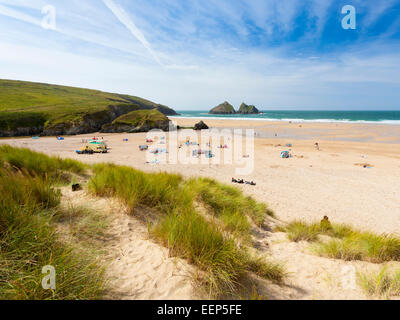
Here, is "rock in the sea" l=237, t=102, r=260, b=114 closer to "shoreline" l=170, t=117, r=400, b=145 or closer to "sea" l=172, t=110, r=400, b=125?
"sea" l=172, t=110, r=400, b=125

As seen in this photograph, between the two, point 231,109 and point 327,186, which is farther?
point 231,109

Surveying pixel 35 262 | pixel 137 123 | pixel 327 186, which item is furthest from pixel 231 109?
pixel 35 262

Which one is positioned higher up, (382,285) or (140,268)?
(140,268)

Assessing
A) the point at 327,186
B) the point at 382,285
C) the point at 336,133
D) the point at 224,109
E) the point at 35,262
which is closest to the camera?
the point at 35,262

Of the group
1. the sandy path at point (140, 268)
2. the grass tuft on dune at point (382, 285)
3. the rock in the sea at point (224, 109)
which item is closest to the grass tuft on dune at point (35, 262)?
the sandy path at point (140, 268)

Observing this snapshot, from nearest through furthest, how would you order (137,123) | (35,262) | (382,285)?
(35,262), (382,285), (137,123)

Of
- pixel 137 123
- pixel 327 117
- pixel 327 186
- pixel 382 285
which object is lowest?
pixel 327 186

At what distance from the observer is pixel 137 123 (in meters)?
44.9

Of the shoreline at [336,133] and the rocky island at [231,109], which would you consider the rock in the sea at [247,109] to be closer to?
the rocky island at [231,109]

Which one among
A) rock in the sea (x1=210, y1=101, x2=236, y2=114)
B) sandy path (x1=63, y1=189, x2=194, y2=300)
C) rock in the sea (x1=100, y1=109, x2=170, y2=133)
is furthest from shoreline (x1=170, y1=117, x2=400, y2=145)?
rock in the sea (x1=210, y1=101, x2=236, y2=114)

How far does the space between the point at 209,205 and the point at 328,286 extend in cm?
357

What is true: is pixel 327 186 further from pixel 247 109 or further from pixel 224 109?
pixel 247 109

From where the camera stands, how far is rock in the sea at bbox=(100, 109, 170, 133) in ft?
142
